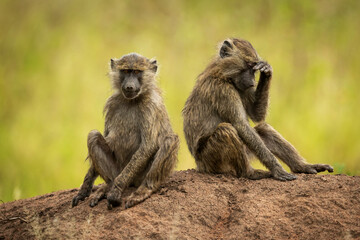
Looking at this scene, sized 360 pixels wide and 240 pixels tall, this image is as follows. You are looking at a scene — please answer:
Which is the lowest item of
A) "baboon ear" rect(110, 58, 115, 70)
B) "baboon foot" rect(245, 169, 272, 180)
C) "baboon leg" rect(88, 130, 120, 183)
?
"baboon foot" rect(245, 169, 272, 180)

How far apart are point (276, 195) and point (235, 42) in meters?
2.68

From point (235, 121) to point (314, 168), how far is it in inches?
61.6

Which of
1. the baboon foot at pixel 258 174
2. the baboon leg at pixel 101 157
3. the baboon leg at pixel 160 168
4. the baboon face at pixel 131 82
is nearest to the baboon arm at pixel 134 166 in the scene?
the baboon leg at pixel 160 168

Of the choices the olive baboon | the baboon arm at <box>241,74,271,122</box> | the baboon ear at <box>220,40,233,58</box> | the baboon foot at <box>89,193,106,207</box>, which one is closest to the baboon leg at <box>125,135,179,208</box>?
the olive baboon

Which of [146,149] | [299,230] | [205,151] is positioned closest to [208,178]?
[205,151]

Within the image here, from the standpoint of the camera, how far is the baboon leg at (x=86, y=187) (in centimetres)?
726

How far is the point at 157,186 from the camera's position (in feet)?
23.7

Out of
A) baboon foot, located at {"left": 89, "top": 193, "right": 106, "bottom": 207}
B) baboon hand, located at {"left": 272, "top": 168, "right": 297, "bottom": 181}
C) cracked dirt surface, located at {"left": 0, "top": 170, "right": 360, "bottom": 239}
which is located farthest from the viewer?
baboon hand, located at {"left": 272, "top": 168, "right": 297, "bottom": 181}

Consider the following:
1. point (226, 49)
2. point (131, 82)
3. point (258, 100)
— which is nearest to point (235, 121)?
point (258, 100)

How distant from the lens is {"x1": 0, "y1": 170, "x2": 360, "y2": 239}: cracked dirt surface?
6.18 meters

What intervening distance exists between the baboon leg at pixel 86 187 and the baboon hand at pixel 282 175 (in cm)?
263

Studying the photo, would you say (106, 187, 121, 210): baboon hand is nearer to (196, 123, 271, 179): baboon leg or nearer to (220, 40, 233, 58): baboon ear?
(196, 123, 271, 179): baboon leg

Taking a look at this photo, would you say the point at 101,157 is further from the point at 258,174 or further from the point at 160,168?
the point at 258,174

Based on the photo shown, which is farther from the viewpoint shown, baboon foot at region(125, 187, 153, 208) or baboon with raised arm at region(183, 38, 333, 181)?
baboon with raised arm at region(183, 38, 333, 181)
